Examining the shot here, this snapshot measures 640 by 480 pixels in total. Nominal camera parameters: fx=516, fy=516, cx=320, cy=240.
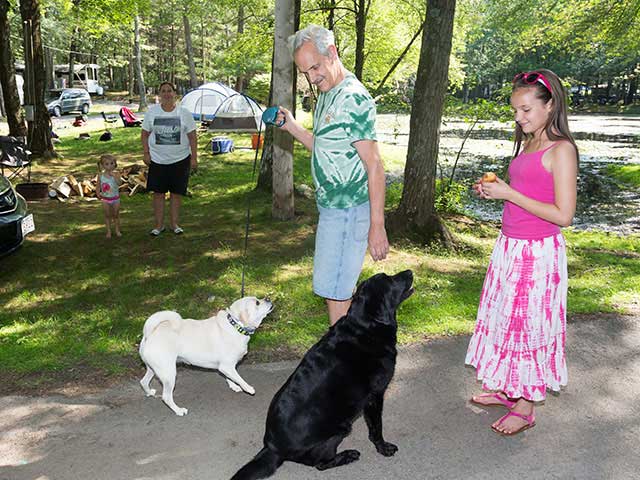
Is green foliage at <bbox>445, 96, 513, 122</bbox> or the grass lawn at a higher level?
green foliage at <bbox>445, 96, 513, 122</bbox>

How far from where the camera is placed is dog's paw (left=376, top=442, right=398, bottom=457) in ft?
10.4

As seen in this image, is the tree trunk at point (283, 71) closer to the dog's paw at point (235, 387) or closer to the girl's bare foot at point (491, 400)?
the dog's paw at point (235, 387)

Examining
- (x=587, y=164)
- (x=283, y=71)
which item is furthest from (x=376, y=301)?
(x=587, y=164)

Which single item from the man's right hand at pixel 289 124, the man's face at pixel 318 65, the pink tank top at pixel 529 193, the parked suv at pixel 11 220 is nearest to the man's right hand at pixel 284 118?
the man's right hand at pixel 289 124

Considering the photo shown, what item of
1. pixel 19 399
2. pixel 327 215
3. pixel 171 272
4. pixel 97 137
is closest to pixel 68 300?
pixel 171 272

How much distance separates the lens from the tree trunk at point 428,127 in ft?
23.2

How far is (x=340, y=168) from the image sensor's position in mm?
3312

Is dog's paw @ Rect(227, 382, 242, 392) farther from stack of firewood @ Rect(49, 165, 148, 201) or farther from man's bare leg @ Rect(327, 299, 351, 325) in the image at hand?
stack of firewood @ Rect(49, 165, 148, 201)

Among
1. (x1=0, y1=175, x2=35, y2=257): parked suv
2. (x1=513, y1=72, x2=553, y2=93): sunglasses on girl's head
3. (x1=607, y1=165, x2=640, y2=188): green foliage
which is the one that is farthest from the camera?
(x1=607, y1=165, x2=640, y2=188): green foliage

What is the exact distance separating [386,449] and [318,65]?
95.0 inches

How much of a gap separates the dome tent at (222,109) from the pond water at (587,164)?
645 cm

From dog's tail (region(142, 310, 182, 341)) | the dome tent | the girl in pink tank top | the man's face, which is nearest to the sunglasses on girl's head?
the girl in pink tank top

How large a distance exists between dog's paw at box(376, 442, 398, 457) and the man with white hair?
970 millimetres

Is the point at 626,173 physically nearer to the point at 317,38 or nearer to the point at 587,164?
the point at 587,164
